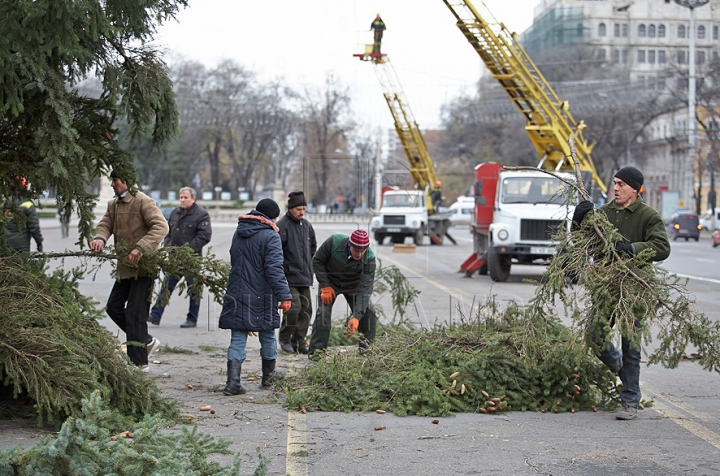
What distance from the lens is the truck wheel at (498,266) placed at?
19.1m

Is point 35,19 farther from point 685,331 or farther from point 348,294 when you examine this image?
point 685,331

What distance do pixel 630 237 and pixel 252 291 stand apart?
3.04 metres

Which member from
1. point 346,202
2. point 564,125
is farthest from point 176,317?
point 346,202

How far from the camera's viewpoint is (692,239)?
51.4 m

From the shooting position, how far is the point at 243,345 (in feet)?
24.2

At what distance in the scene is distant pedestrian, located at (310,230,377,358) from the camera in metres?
8.23

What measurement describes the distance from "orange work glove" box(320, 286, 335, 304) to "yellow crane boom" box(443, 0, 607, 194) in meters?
15.6

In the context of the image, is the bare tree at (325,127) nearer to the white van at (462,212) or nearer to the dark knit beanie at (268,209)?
the white van at (462,212)

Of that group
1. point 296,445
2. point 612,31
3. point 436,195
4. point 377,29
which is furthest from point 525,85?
point 612,31

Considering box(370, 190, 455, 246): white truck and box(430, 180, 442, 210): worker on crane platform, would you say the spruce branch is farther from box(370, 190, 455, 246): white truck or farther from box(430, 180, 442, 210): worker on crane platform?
box(430, 180, 442, 210): worker on crane platform

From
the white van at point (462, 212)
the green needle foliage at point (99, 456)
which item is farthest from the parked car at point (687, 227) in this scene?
the green needle foliage at point (99, 456)

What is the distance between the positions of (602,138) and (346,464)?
62.8 meters

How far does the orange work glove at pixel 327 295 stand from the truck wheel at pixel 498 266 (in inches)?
437

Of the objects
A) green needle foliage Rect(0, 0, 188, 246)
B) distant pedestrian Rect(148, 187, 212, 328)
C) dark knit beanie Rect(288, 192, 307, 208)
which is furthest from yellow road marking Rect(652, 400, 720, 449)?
distant pedestrian Rect(148, 187, 212, 328)
